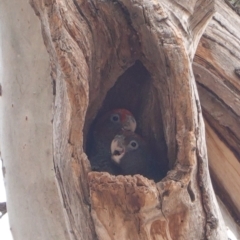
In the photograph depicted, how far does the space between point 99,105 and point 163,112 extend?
0.23 metres

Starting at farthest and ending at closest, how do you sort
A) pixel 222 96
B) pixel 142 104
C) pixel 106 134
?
pixel 106 134 < pixel 222 96 < pixel 142 104

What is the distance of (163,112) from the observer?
1.30 meters

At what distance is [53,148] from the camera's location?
1.26 metres

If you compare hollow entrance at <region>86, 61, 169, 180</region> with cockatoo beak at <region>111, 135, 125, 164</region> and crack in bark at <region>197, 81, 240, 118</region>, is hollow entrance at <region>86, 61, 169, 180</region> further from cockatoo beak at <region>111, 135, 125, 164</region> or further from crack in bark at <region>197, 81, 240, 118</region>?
crack in bark at <region>197, 81, 240, 118</region>

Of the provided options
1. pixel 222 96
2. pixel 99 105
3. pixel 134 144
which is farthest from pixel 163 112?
pixel 222 96

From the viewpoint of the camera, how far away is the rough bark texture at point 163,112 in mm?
1127

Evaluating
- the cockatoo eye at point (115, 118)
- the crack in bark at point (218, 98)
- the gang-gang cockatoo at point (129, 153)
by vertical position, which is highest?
the cockatoo eye at point (115, 118)

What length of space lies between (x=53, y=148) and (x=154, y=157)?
0.36 m

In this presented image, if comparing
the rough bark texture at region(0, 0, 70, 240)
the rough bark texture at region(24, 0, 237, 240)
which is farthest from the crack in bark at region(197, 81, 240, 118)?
the rough bark texture at region(0, 0, 70, 240)

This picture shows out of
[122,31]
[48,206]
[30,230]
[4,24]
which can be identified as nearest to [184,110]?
[122,31]

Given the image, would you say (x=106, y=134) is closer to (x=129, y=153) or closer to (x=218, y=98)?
(x=129, y=153)

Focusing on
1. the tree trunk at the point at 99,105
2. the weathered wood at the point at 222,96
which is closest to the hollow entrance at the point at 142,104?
the tree trunk at the point at 99,105

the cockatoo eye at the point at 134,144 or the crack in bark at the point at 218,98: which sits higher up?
the crack in bark at the point at 218,98

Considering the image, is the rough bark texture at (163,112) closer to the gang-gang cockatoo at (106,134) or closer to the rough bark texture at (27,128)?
the rough bark texture at (27,128)
